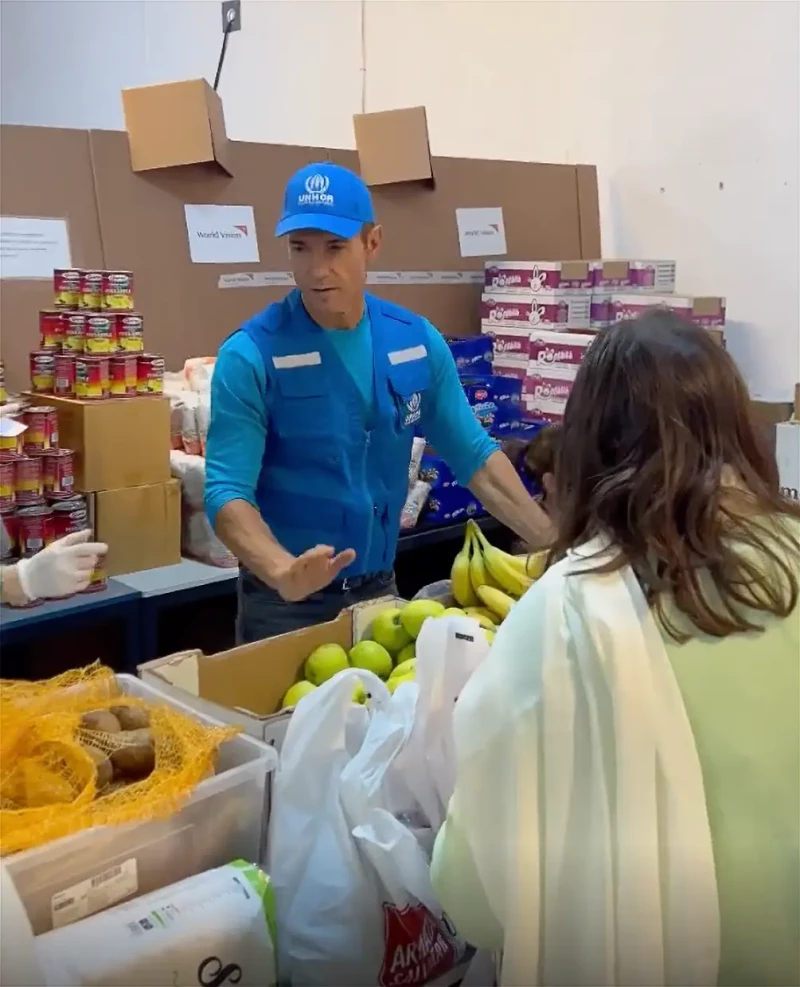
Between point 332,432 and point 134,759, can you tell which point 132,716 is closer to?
point 134,759

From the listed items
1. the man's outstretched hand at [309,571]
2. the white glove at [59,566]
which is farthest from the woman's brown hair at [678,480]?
the white glove at [59,566]

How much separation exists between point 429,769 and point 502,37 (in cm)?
339

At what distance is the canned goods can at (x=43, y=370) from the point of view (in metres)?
2.33

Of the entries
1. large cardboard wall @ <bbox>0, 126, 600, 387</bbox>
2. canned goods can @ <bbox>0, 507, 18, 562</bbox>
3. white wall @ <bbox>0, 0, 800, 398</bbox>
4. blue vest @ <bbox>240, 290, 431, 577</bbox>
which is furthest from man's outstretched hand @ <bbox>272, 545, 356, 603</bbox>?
white wall @ <bbox>0, 0, 800, 398</bbox>

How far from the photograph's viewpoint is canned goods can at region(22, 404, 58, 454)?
7.09 feet

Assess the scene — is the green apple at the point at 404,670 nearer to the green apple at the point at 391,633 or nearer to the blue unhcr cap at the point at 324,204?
the green apple at the point at 391,633

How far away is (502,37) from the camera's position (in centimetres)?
392

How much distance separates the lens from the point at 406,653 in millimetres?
1816

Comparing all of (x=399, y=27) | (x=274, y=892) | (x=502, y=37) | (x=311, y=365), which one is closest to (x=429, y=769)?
(x=274, y=892)

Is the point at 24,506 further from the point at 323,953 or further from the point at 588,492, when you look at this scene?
the point at 588,492

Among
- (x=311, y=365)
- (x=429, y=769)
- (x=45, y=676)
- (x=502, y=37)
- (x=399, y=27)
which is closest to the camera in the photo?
(x=429, y=769)

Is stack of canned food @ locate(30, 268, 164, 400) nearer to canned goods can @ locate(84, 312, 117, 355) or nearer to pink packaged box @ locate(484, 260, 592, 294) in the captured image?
canned goods can @ locate(84, 312, 117, 355)

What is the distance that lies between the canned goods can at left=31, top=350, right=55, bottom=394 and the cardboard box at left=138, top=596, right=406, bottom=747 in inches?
38.1

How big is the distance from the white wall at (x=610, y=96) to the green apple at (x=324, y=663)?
6.70ft
